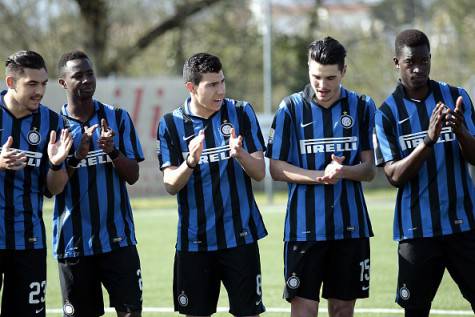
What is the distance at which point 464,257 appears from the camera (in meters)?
6.44

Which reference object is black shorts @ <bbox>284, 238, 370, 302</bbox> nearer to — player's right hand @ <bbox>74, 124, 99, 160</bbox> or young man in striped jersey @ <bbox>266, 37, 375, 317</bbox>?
young man in striped jersey @ <bbox>266, 37, 375, 317</bbox>

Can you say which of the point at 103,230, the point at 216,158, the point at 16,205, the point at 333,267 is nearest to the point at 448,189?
the point at 333,267

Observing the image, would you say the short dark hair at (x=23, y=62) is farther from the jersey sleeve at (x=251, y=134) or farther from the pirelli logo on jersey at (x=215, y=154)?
the jersey sleeve at (x=251, y=134)

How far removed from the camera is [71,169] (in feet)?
21.5

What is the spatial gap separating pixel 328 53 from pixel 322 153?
0.73 meters

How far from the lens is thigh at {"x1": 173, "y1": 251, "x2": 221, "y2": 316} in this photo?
651 cm

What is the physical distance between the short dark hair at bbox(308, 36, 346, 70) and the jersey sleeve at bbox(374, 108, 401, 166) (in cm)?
49

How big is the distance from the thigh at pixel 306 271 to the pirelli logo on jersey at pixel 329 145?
0.68m

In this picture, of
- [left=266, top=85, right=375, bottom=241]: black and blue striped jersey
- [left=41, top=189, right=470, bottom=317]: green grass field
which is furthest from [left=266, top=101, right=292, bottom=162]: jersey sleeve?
[left=41, top=189, right=470, bottom=317]: green grass field

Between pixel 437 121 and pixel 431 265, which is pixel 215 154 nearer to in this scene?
pixel 437 121

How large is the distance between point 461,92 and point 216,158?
1.88 meters

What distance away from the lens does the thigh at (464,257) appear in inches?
253

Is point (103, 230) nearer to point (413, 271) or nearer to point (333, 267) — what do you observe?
point (333, 267)

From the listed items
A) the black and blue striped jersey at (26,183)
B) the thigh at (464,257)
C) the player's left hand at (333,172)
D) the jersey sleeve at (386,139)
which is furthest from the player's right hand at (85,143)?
the thigh at (464,257)
